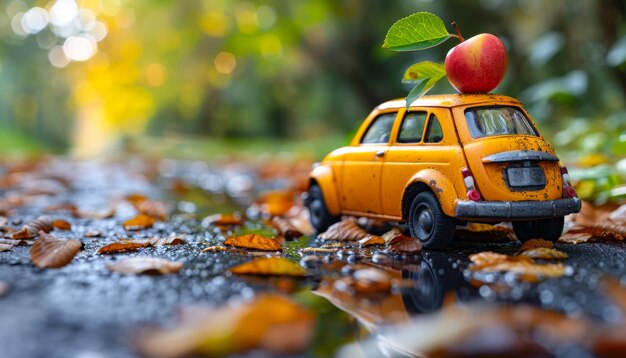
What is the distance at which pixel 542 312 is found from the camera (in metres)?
2.63

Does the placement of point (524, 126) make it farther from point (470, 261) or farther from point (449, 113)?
point (470, 261)

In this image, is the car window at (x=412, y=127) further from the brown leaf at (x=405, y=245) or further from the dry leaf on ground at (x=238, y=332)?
the dry leaf on ground at (x=238, y=332)

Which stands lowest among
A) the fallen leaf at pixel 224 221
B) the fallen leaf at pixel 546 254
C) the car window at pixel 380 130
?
the fallen leaf at pixel 224 221

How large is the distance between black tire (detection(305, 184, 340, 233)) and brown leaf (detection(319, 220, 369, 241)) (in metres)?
0.31

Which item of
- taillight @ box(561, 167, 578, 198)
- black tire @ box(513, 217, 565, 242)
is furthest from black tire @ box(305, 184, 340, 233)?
taillight @ box(561, 167, 578, 198)

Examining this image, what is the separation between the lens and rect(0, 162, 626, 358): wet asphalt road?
2363 mm

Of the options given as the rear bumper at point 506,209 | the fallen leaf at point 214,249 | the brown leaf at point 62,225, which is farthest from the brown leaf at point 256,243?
the brown leaf at point 62,225

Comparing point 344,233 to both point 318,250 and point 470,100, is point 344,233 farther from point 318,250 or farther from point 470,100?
point 470,100

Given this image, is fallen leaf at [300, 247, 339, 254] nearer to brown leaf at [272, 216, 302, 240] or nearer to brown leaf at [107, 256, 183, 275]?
brown leaf at [272, 216, 302, 240]

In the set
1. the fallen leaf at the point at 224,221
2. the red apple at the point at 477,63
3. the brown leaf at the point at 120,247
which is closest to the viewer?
the brown leaf at the point at 120,247

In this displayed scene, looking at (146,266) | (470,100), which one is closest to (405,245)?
(470,100)

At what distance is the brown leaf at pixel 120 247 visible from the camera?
3.98 meters

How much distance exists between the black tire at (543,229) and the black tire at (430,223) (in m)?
0.64

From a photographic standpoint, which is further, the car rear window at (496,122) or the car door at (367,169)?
the car door at (367,169)
